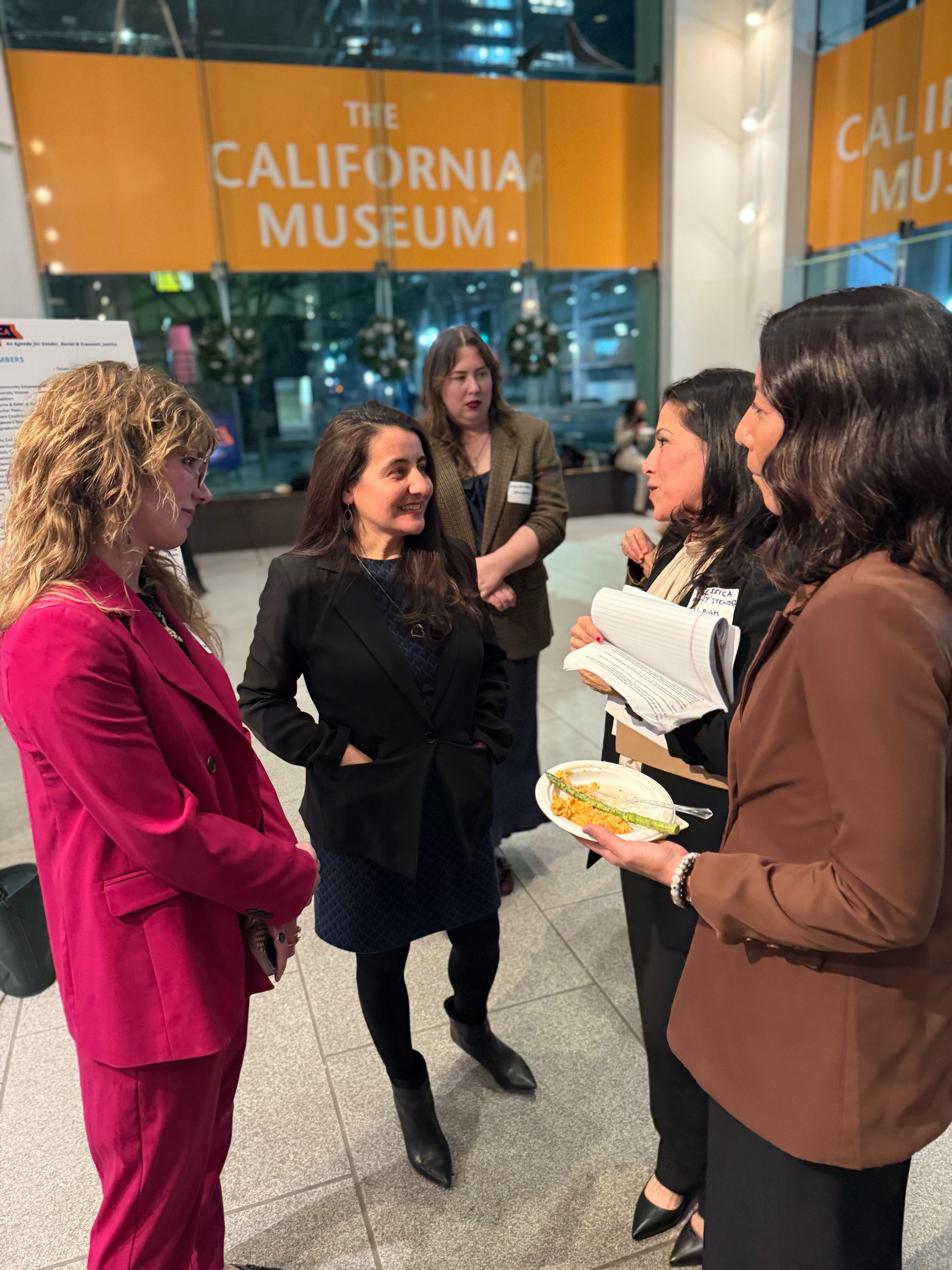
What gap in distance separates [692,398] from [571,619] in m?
4.61

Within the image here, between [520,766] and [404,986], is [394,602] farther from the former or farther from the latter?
[520,766]

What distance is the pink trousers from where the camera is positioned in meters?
1.16

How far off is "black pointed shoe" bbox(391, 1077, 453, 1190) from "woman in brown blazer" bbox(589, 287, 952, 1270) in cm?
86

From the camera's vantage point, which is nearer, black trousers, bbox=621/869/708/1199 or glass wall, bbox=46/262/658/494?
black trousers, bbox=621/869/708/1199

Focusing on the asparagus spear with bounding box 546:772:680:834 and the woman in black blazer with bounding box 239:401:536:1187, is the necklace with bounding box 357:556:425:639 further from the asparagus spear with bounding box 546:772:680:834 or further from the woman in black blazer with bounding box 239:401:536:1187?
the asparagus spear with bounding box 546:772:680:834


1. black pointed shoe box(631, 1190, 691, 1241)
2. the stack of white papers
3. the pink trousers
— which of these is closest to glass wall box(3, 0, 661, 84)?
the stack of white papers

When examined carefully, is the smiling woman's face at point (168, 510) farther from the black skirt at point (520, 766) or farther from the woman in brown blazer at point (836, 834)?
the black skirt at point (520, 766)

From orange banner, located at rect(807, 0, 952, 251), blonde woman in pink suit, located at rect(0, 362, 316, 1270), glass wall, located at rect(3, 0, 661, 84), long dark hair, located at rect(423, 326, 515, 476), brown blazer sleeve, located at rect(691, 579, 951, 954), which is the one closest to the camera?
brown blazer sleeve, located at rect(691, 579, 951, 954)

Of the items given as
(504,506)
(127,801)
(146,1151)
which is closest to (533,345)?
(504,506)

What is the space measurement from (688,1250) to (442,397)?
93.4 inches

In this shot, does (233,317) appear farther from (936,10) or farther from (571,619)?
(936,10)

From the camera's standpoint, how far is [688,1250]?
159cm

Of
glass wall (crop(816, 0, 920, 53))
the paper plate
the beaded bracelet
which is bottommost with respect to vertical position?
the paper plate

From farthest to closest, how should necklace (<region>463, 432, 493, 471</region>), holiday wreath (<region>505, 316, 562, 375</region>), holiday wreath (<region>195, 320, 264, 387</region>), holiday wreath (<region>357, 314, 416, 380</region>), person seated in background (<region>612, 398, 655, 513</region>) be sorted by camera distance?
person seated in background (<region>612, 398, 655, 513</region>) < holiday wreath (<region>505, 316, 562, 375</region>) < holiday wreath (<region>357, 314, 416, 380</region>) < holiday wreath (<region>195, 320, 264, 387</region>) < necklace (<region>463, 432, 493, 471</region>)
